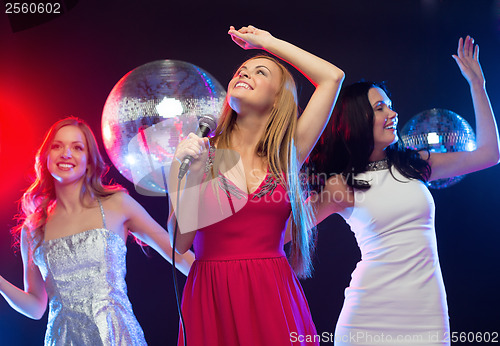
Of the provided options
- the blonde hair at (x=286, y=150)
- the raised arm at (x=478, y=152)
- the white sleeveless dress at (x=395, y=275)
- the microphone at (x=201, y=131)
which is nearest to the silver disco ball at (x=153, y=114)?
the blonde hair at (x=286, y=150)

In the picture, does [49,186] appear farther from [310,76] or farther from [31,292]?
[310,76]

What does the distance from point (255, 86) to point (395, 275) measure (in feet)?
2.76

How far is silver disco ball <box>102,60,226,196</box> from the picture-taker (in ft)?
5.76

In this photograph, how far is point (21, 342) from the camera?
3027 mm

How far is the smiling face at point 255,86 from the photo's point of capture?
1.65 m

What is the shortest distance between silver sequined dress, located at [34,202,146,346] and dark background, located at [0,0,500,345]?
1013 millimetres

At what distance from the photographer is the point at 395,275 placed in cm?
188

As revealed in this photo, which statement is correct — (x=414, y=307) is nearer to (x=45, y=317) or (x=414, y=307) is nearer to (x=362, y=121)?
(x=362, y=121)

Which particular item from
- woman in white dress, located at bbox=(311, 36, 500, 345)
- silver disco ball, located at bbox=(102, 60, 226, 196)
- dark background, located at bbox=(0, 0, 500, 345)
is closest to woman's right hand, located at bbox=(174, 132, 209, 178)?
silver disco ball, located at bbox=(102, 60, 226, 196)

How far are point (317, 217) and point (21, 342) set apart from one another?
2.00 meters

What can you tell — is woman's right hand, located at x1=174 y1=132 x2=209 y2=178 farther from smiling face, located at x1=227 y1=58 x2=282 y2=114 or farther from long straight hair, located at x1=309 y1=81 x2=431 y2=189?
long straight hair, located at x1=309 y1=81 x2=431 y2=189

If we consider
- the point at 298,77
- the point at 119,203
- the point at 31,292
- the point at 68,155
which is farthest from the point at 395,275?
the point at 298,77

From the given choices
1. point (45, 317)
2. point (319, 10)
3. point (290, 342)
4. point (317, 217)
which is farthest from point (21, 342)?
Result: point (319, 10)

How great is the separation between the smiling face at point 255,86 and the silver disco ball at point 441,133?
68 cm
